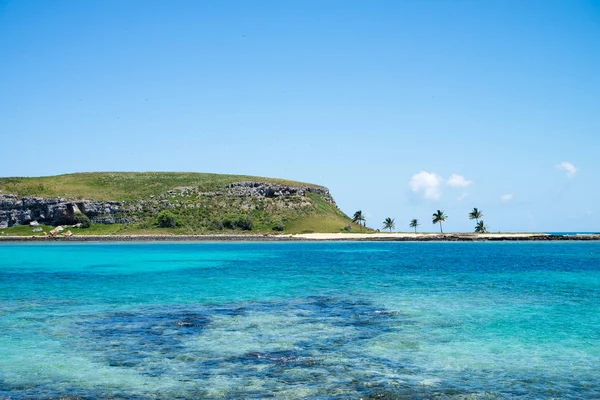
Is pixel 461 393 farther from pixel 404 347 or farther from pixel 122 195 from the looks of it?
pixel 122 195

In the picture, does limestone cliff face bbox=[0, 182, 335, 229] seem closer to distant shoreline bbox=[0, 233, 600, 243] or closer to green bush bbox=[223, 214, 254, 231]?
distant shoreline bbox=[0, 233, 600, 243]

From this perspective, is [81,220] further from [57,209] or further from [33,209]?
[33,209]

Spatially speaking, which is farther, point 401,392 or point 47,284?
point 47,284

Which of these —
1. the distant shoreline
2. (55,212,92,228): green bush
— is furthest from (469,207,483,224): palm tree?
(55,212,92,228): green bush

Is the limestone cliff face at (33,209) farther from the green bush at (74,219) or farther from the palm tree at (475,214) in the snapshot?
the palm tree at (475,214)

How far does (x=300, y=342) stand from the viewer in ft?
76.9

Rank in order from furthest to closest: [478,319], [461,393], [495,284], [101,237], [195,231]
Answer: [195,231] → [101,237] → [495,284] → [478,319] → [461,393]

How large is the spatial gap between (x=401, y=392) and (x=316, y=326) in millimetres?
10976

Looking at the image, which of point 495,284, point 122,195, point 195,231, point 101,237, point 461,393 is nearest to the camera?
point 461,393

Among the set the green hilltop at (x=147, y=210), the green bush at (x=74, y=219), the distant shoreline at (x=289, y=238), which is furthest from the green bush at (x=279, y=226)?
the green bush at (x=74, y=219)

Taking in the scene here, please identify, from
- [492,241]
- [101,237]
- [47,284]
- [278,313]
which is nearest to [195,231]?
[101,237]

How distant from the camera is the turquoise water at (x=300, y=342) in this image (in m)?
17.1

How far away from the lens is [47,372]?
18.9 metres

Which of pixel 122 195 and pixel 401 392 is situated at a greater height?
pixel 122 195
